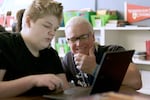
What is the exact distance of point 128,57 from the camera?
142 cm

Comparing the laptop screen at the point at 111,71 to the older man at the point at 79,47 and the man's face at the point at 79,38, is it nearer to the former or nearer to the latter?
the older man at the point at 79,47

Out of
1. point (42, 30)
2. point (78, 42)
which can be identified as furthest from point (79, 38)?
point (42, 30)

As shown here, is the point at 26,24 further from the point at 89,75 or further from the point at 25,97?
the point at 89,75

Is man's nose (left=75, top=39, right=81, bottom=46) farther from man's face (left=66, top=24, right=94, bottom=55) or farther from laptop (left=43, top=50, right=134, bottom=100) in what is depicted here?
laptop (left=43, top=50, right=134, bottom=100)

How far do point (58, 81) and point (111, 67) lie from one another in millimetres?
239

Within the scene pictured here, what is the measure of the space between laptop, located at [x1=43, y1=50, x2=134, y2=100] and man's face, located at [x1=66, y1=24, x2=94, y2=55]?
0.66 meters

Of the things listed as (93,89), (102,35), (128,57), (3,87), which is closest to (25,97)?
(3,87)

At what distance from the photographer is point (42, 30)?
1459mm

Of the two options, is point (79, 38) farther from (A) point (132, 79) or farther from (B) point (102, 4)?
(B) point (102, 4)

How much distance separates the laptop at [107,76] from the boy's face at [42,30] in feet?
0.85

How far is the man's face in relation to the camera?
2082mm

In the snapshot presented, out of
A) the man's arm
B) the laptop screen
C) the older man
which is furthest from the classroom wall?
the laptop screen

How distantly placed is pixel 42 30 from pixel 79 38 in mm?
668

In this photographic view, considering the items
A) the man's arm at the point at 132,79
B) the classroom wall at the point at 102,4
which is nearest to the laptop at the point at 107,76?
the man's arm at the point at 132,79
